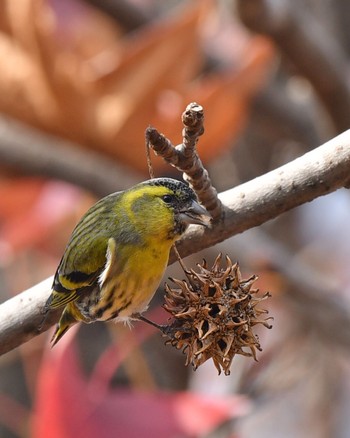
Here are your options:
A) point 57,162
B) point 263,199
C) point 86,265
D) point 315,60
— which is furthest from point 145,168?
point 263,199

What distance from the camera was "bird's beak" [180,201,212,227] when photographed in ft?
2.45

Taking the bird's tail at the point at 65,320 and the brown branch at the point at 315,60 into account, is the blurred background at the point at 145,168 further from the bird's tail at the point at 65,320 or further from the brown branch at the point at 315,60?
the bird's tail at the point at 65,320

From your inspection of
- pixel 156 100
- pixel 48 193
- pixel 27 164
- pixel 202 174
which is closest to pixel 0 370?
pixel 48 193

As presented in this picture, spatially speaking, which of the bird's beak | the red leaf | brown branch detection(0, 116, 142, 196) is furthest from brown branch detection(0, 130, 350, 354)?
brown branch detection(0, 116, 142, 196)

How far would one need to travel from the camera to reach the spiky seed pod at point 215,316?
26.3 inches

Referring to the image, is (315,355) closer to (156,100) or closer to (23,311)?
(156,100)

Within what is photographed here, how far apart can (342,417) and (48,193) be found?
804 millimetres

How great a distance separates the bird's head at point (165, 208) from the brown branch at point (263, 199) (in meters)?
0.02

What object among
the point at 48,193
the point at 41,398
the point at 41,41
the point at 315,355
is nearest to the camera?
the point at 41,398

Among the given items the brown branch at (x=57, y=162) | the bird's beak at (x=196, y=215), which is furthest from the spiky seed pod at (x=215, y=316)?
the brown branch at (x=57, y=162)

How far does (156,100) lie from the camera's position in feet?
4.53

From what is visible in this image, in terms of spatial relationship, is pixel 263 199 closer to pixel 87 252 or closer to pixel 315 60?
pixel 87 252

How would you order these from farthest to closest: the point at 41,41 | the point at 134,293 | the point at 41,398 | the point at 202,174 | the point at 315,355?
1. the point at 315,355
2. the point at 41,41
3. the point at 41,398
4. the point at 134,293
5. the point at 202,174

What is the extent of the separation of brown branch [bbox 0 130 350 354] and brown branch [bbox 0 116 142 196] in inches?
22.1
